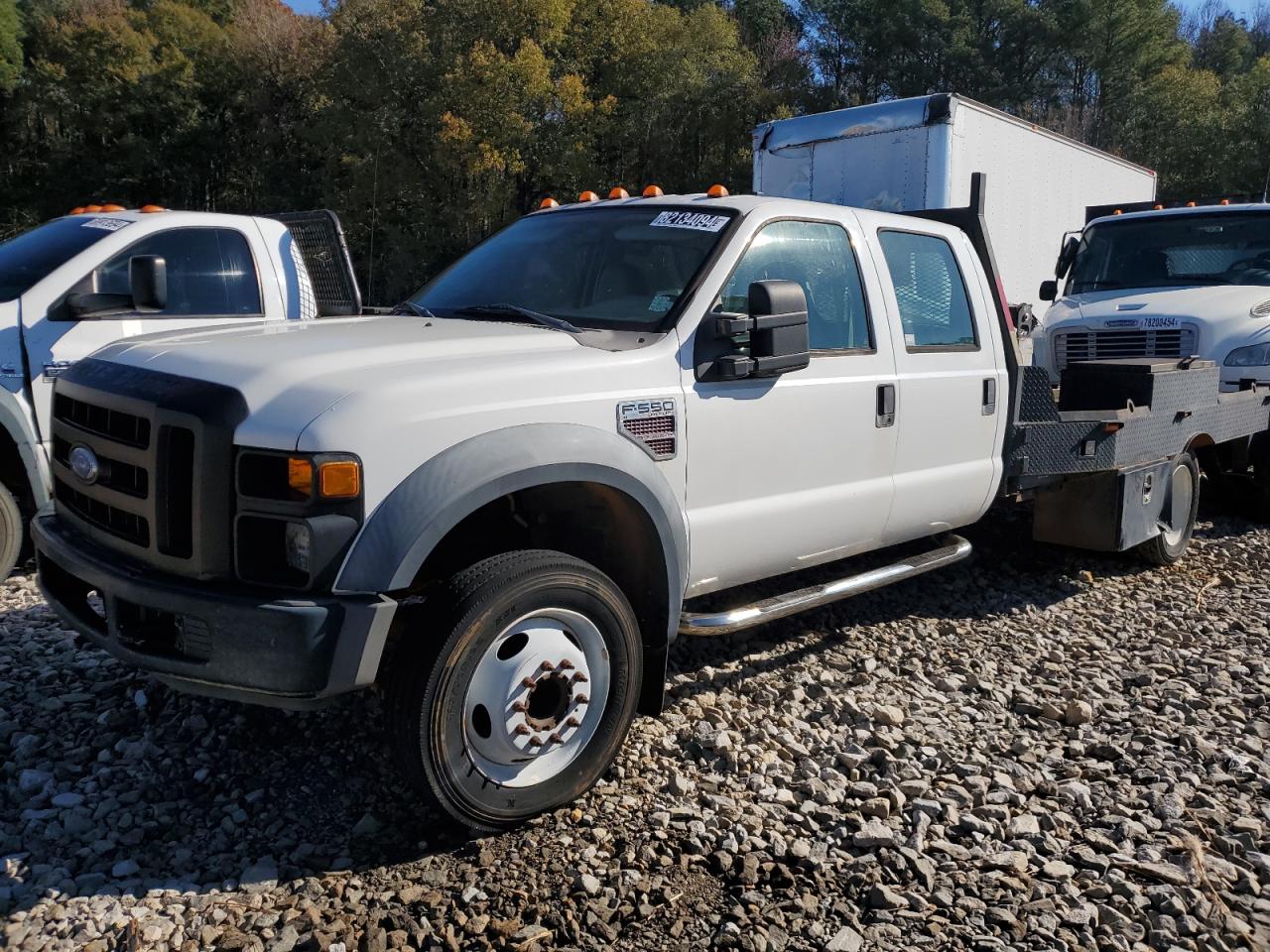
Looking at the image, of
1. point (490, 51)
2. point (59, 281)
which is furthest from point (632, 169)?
point (59, 281)

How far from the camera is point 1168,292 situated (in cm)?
810

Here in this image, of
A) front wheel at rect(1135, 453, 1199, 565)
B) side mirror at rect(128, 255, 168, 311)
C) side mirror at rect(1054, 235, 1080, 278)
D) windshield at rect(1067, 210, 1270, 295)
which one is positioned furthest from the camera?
side mirror at rect(1054, 235, 1080, 278)

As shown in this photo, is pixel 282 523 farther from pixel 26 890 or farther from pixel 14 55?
pixel 14 55

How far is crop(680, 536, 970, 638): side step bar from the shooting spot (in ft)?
11.9

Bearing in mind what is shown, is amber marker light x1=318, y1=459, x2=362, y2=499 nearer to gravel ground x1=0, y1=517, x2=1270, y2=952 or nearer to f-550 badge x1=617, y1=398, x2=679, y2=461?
f-550 badge x1=617, y1=398, x2=679, y2=461

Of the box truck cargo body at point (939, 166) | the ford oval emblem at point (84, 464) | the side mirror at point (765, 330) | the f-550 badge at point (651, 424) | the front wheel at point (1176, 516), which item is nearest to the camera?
the ford oval emblem at point (84, 464)

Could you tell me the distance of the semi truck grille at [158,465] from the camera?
9.00 feet

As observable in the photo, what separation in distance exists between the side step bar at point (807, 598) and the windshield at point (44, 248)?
404 centimetres

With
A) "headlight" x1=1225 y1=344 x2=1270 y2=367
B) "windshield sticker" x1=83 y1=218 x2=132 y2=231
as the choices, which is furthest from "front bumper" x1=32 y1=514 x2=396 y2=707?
"headlight" x1=1225 y1=344 x2=1270 y2=367

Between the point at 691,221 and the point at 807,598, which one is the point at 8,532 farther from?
the point at 807,598

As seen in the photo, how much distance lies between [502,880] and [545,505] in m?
1.18

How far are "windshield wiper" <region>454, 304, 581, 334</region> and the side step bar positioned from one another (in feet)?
3.67

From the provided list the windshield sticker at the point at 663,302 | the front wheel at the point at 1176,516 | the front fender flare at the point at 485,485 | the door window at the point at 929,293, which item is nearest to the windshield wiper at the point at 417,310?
the windshield sticker at the point at 663,302

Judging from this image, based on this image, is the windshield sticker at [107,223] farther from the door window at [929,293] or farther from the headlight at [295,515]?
the door window at [929,293]
